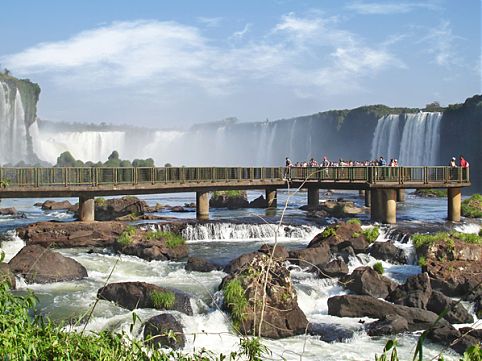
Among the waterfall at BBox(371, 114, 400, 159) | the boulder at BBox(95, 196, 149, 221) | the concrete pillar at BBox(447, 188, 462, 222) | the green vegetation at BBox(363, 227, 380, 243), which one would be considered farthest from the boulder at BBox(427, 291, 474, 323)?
the waterfall at BBox(371, 114, 400, 159)

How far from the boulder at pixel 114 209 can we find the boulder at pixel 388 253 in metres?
15.6

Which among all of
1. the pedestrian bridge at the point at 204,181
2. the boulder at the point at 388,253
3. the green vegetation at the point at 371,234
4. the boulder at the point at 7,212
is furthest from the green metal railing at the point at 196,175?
the boulder at the point at 7,212

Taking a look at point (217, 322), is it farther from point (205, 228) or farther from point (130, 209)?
point (130, 209)

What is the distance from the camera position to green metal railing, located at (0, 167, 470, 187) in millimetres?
25781

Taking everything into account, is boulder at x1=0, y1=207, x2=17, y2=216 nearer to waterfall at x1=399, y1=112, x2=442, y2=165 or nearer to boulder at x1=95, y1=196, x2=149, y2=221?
boulder at x1=95, y1=196, x2=149, y2=221

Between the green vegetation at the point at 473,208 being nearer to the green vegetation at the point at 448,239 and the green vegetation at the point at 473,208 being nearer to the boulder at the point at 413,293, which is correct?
the green vegetation at the point at 448,239

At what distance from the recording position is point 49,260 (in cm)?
1730

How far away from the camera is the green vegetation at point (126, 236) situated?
22.1m

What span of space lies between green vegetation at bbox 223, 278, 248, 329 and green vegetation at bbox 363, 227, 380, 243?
10.4m

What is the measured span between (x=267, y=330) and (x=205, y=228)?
1369cm

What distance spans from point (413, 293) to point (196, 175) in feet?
59.3

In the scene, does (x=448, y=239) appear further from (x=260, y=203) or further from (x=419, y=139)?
(x=419, y=139)

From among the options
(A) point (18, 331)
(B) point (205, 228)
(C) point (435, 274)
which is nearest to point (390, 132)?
(B) point (205, 228)

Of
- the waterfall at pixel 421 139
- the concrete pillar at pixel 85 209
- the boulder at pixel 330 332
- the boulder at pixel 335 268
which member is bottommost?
the boulder at pixel 330 332
